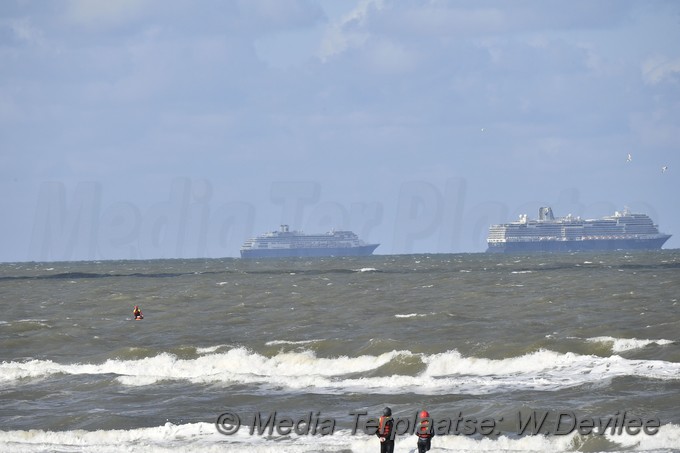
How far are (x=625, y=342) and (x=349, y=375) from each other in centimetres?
990

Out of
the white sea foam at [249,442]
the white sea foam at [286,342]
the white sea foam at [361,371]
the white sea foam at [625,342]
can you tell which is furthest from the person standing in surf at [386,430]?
the white sea foam at [286,342]

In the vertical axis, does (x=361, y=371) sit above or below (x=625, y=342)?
below

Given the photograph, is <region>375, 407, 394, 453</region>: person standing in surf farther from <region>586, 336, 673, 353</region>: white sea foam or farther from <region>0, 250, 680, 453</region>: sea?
<region>586, 336, 673, 353</region>: white sea foam

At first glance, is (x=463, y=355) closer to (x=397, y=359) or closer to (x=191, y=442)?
(x=397, y=359)

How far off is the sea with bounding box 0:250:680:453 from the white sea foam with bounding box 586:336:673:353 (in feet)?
0.44

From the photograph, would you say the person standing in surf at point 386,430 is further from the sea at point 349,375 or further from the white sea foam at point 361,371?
the white sea foam at point 361,371

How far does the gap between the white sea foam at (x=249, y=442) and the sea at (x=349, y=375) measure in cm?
5

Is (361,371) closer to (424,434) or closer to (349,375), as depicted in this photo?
(349,375)

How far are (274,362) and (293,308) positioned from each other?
69.4 feet

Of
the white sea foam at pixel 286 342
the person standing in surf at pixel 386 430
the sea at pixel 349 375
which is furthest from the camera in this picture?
the white sea foam at pixel 286 342

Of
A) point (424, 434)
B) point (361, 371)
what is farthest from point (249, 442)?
point (361, 371)

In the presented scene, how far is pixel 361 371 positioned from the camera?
35.2 m

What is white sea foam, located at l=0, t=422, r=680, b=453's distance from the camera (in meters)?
22.8

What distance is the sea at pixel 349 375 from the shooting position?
24.6 metres
